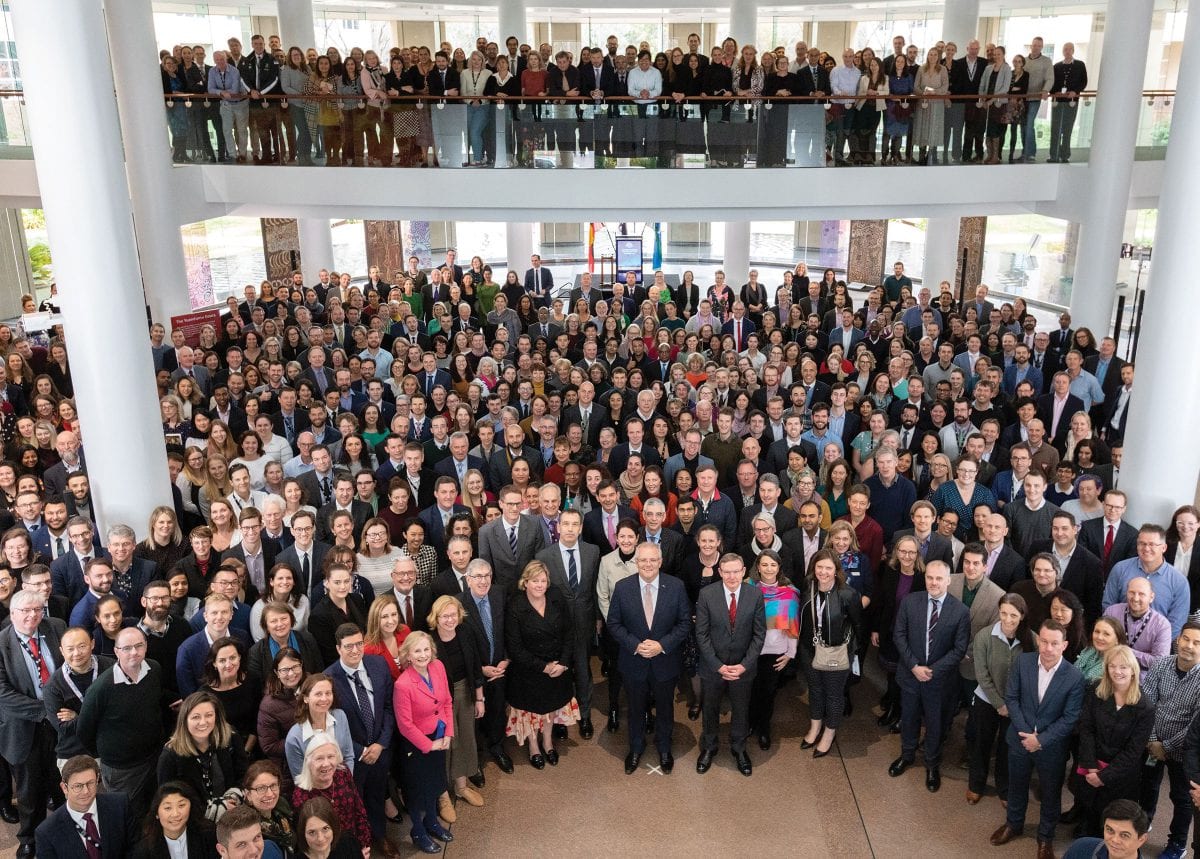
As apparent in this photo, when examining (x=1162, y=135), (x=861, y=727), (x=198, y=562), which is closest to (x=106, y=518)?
(x=198, y=562)

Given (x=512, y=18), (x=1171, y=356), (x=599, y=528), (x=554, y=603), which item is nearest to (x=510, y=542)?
(x=599, y=528)

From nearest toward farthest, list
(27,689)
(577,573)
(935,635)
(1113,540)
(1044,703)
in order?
(1044,703) < (27,689) < (935,635) < (577,573) < (1113,540)

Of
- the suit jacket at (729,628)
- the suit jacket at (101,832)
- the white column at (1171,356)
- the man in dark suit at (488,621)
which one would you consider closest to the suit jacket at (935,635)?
the suit jacket at (729,628)

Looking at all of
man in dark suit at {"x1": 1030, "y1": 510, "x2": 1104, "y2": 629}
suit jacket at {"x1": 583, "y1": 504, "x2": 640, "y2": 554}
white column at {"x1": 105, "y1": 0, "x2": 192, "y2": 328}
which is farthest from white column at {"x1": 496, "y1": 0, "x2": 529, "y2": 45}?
man in dark suit at {"x1": 1030, "y1": 510, "x2": 1104, "y2": 629}

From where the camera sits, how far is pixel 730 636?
6.56 meters

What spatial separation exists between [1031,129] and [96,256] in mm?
12510

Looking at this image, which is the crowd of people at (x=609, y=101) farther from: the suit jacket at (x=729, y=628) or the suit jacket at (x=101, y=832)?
the suit jacket at (x=101, y=832)

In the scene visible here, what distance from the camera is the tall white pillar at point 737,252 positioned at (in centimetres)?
2067

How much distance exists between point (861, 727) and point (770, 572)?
1.66 metres

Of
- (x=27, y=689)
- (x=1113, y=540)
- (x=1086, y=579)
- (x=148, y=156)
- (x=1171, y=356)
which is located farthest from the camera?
(x=148, y=156)

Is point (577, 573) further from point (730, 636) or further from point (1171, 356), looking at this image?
point (1171, 356)

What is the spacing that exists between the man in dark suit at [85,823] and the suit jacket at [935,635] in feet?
14.6

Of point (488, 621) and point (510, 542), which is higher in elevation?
point (510, 542)

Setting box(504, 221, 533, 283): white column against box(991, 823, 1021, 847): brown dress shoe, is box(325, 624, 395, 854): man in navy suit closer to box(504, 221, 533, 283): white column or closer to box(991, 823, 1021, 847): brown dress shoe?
box(991, 823, 1021, 847): brown dress shoe
